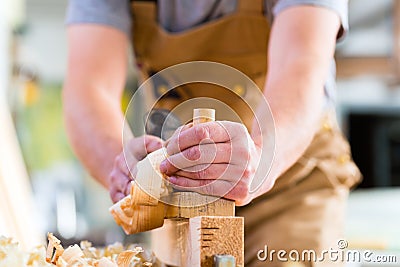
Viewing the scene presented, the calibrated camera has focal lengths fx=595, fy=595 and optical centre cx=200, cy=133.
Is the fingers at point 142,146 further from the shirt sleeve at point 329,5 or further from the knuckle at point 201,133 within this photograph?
the shirt sleeve at point 329,5

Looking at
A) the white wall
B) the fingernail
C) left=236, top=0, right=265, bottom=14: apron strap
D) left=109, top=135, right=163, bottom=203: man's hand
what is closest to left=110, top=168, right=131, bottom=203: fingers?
left=109, top=135, right=163, bottom=203: man's hand

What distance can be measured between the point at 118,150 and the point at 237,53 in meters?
0.35

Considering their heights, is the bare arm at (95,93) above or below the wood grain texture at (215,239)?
above

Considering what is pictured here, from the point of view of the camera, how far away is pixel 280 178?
1.11m

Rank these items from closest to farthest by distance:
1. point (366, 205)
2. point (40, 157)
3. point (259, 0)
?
point (259, 0) → point (366, 205) → point (40, 157)

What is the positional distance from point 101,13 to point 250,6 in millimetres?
265

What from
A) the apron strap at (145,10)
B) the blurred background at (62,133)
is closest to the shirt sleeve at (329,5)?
the apron strap at (145,10)

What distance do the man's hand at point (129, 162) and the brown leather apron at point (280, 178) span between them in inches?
14.5

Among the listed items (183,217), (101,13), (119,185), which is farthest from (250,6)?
(183,217)

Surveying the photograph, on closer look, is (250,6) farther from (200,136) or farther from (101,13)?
(200,136)

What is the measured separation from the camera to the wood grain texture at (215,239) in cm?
48

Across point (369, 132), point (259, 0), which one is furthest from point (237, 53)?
point (369, 132)

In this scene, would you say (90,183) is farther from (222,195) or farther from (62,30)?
(222,195)

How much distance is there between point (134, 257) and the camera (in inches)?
21.9
